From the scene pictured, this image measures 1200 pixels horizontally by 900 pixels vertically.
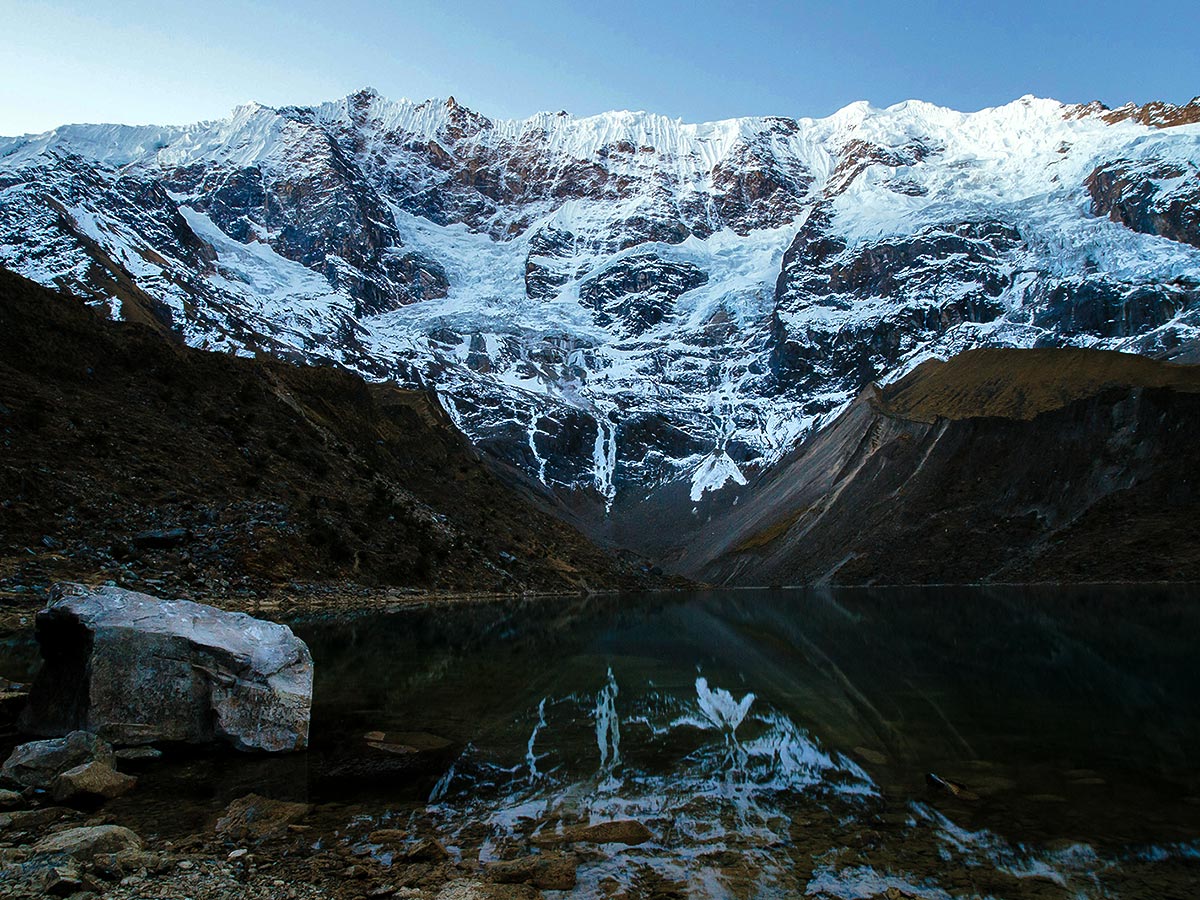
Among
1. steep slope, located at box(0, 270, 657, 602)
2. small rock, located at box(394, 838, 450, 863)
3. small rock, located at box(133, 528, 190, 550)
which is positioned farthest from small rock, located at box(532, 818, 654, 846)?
small rock, located at box(133, 528, 190, 550)

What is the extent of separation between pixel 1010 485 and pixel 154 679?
97.2 meters

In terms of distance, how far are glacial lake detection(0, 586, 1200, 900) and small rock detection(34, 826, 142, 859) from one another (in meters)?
0.83

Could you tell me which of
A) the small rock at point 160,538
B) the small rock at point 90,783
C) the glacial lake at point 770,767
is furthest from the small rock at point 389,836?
the small rock at point 160,538

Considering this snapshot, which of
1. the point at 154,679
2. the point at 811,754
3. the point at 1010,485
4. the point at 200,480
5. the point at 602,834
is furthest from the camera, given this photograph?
the point at 1010,485

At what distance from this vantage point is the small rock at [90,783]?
8656 millimetres

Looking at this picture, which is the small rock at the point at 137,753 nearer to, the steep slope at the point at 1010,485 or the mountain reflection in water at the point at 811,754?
the mountain reflection in water at the point at 811,754

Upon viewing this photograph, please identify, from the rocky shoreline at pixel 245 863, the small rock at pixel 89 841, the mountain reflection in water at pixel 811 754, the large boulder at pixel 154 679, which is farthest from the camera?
the large boulder at pixel 154 679

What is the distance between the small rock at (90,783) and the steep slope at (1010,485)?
83.9 metres

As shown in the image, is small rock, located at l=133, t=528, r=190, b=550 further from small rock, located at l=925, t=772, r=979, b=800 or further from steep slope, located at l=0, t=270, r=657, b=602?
small rock, located at l=925, t=772, r=979, b=800

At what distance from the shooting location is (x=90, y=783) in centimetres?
887

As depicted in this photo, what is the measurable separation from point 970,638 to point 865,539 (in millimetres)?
69116

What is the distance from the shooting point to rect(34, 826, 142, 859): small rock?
22.6ft

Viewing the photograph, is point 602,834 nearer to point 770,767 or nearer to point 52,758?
point 770,767

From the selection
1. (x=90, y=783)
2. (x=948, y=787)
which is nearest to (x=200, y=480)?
(x=90, y=783)
